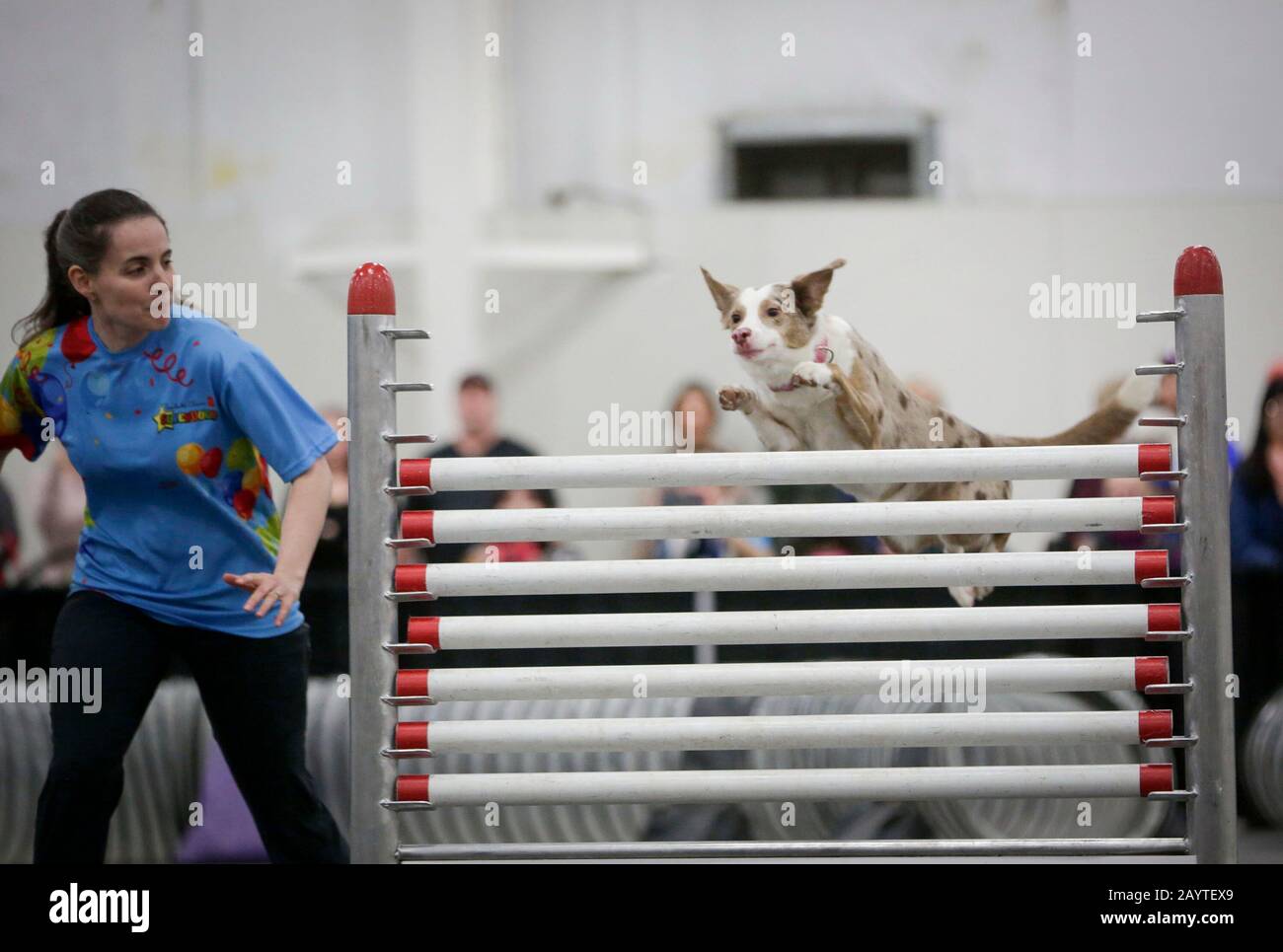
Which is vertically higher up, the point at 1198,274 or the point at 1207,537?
the point at 1198,274

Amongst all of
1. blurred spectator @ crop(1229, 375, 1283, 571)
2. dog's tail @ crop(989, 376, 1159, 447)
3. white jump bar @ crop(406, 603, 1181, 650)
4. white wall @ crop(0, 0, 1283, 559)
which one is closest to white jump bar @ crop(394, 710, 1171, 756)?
white jump bar @ crop(406, 603, 1181, 650)

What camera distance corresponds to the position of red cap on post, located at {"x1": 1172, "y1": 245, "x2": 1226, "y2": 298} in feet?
7.43

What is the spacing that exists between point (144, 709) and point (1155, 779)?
1.64m

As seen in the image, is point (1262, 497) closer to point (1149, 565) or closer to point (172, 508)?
point (1149, 565)

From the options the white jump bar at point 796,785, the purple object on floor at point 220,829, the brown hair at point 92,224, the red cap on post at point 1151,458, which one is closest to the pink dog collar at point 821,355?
the red cap on post at point 1151,458

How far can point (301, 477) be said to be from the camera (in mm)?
2293

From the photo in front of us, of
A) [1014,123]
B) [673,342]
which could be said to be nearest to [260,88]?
[673,342]

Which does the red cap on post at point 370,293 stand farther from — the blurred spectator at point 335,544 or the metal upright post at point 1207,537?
the blurred spectator at point 335,544

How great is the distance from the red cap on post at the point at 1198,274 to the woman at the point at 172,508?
1.42 metres

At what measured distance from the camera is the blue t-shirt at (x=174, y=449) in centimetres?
229

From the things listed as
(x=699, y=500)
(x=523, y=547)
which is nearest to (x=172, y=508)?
(x=699, y=500)

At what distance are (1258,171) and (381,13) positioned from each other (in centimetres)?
381

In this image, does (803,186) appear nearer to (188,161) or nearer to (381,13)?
(381,13)

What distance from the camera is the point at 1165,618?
228cm
